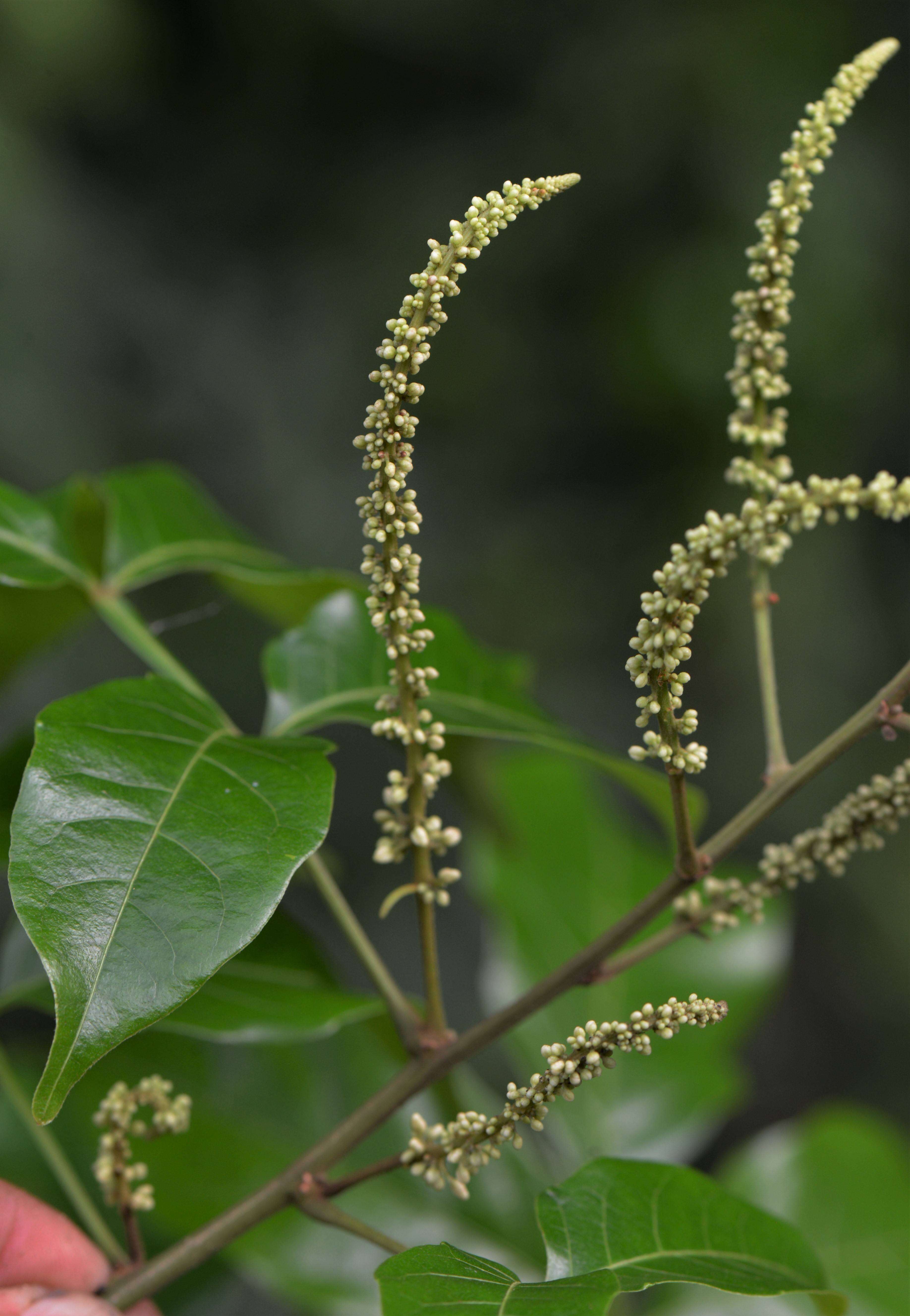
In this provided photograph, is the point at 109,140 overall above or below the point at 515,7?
below

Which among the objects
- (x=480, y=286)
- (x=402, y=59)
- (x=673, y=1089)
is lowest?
(x=673, y=1089)

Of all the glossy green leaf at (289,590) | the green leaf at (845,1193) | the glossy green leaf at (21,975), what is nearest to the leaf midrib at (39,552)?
the glossy green leaf at (289,590)

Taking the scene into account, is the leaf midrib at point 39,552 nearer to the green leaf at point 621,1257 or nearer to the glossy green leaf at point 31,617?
the glossy green leaf at point 31,617

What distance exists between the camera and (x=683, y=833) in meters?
0.50

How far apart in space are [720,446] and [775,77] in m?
1.00

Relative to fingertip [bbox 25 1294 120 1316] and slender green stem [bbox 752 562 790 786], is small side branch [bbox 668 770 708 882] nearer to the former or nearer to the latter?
slender green stem [bbox 752 562 790 786]

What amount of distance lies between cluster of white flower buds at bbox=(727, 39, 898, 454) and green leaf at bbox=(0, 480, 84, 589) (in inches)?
21.0

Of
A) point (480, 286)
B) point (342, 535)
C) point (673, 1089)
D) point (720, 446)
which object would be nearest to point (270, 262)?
point (480, 286)

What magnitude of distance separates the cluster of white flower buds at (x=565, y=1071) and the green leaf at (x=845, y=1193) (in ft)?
1.88

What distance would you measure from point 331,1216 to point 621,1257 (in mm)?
154

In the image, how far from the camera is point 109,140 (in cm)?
274

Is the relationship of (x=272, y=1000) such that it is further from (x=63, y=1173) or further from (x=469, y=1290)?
(x=469, y=1290)

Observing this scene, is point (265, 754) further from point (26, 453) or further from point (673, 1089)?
point (26, 453)

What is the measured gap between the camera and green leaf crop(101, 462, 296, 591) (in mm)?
892
